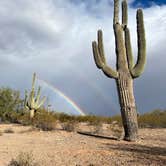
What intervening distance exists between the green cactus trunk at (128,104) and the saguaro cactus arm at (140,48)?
18.7 inches

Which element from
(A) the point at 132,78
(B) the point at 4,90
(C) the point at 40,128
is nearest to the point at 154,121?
(C) the point at 40,128

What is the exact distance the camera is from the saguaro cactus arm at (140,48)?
1736cm

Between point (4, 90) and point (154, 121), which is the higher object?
point (4, 90)

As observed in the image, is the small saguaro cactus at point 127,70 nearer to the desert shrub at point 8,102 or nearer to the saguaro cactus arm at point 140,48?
the saguaro cactus arm at point 140,48

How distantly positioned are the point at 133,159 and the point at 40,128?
14083mm

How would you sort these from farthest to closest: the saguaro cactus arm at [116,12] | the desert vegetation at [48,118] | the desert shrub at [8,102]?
the desert shrub at [8,102], the desert vegetation at [48,118], the saguaro cactus arm at [116,12]

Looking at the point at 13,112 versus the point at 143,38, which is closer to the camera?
the point at 143,38

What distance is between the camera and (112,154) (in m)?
12.0

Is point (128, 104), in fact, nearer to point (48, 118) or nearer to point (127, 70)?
point (127, 70)

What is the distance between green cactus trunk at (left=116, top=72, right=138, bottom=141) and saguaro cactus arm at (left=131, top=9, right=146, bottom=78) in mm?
476

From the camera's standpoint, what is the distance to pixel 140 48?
1747 cm

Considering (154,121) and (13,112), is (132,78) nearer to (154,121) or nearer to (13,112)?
(154,121)

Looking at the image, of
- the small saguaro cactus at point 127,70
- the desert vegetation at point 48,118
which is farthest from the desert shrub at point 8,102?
the small saguaro cactus at point 127,70

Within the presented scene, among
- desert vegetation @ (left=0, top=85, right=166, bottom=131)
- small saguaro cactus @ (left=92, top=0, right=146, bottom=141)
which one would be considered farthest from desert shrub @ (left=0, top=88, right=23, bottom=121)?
small saguaro cactus @ (left=92, top=0, right=146, bottom=141)
